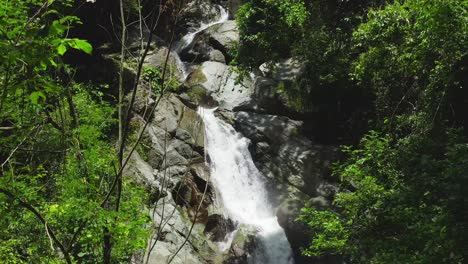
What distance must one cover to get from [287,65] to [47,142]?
11.0 m

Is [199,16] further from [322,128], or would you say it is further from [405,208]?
[405,208]

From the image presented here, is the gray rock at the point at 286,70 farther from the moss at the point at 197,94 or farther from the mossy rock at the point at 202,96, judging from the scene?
the moss at the point at 197,94

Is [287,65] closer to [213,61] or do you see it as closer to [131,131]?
[213,61]

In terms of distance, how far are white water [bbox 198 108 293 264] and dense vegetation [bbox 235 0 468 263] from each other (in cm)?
160

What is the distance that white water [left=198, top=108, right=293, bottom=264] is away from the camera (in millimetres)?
11953

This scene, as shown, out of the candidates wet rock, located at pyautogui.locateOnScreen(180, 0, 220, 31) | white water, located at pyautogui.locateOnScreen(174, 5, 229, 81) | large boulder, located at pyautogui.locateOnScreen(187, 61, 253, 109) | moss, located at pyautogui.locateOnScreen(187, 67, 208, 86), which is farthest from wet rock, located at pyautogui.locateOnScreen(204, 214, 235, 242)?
wet rock, located at pyautogui.locateOnScreen(180, 0, 220, 31)

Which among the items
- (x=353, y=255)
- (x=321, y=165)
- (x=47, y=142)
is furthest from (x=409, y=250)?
(x=321, y=165)

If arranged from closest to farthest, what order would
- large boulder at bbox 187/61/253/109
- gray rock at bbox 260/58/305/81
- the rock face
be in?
1. the rock face
2. gray rock at bbox 260/58/305/81
3. large boulder at bbox 187/61/253/109

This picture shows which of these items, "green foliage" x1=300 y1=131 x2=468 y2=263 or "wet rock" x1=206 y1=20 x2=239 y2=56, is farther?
"wet rock" x1=206 y1=20 x2=239 y2=56

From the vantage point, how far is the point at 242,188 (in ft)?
45.8

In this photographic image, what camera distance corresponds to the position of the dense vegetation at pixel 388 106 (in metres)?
6.16

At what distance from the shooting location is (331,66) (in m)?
14.0

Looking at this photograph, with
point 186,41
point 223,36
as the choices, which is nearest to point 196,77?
point 223,36

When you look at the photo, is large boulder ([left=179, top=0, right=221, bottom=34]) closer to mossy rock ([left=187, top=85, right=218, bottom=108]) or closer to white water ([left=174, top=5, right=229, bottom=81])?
white water ([left=174, top=5, right=229, bottom=81])
